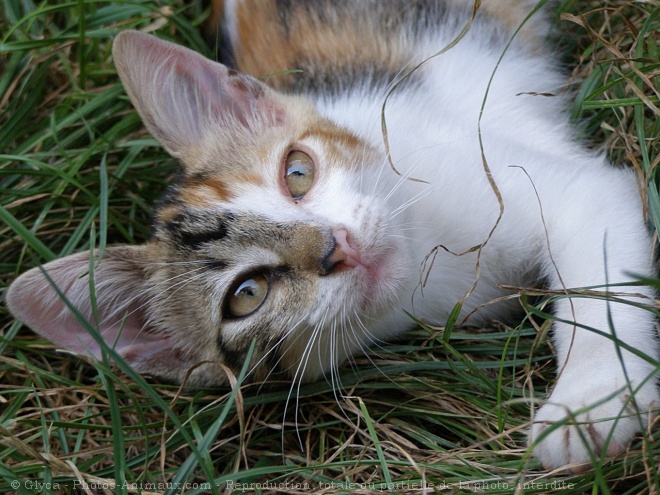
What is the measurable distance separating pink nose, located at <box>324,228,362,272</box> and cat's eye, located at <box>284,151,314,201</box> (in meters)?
0.23

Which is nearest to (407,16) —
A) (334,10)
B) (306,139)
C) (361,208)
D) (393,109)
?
(334,10)

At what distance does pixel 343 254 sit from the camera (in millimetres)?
1638

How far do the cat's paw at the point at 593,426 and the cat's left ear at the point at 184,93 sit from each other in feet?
3.89

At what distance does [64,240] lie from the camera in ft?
8.74

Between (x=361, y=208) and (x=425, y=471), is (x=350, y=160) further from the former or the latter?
(x=425, y=471)

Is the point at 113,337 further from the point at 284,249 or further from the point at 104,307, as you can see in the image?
the point at 284,249

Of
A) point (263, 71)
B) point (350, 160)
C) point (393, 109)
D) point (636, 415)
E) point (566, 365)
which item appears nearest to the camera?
point (636, 415)

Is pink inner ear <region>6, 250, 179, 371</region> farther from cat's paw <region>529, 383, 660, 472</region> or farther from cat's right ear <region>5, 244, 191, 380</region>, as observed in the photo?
cat's paw <region>529, 383, 660, 472</region>

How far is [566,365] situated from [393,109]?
1026mm

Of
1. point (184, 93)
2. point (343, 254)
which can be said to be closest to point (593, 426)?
point (343, 254)

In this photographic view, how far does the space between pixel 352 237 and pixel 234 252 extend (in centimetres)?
34

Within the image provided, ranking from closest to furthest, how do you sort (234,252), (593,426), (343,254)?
1. (593,426)
2. (343,254)
3. (234,252)

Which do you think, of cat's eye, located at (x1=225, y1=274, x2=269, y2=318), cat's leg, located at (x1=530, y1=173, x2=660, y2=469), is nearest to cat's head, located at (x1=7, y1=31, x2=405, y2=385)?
cat's eye, located at (x1=225, y1=274, x2=269, y2=318)

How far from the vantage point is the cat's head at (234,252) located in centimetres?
171
